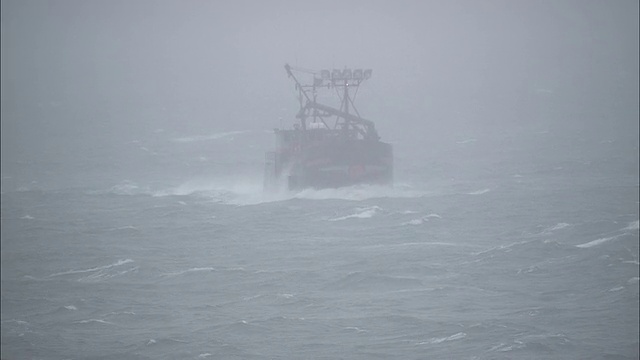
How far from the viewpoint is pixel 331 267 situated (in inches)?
1954

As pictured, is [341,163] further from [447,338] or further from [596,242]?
[447,338]

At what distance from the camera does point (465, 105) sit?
172000 millimetres

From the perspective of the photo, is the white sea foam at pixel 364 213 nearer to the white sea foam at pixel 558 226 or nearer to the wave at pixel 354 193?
the wave at pixel 354 193

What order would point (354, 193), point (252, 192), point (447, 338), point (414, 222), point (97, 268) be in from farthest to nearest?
point (252, 192) < point (354, 193) < point (414, 222) < point (97, 268) < point (447, 338)

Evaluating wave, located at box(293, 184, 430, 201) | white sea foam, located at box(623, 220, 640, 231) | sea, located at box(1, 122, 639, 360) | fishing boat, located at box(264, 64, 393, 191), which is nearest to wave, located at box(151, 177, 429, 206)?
wave, located at box(293, 184, 430, 201)

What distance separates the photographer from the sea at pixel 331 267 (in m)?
36.8

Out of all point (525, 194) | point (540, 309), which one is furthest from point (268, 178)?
point (540, 309)

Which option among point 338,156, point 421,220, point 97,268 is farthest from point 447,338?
point 338,156

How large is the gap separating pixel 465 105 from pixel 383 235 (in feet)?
383

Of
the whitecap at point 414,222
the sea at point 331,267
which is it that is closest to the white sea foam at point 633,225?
the sea at point 331,267

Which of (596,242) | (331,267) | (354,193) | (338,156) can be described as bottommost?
(331,267)

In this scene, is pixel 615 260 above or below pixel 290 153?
below

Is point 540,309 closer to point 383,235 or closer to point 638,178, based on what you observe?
point 383,235

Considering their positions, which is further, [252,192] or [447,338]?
[252,192]
